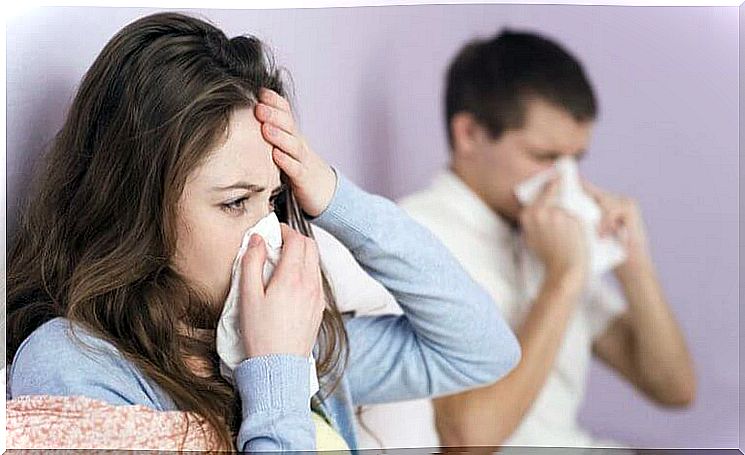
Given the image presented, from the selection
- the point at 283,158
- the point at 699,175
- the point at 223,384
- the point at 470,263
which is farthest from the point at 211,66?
the point at 699,175

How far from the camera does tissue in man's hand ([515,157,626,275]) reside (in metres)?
1.51

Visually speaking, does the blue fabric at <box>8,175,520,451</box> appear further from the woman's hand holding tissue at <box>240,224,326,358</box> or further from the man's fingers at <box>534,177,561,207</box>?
the man's fingers at <box>534,177,561,207</box>

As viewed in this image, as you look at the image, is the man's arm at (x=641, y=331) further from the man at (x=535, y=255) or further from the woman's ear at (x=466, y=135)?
the woman's ear at (x=466, y=135)

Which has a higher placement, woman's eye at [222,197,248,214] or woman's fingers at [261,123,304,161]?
woman's fingers at [261,123,304,161]

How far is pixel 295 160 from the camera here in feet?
3.96

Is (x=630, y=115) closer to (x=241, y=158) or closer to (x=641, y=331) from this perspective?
(x=641, y=331)

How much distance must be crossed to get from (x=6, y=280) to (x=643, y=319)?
0.87 m

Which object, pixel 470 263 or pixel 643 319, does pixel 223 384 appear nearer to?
pixel 470 263

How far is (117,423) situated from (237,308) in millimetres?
177

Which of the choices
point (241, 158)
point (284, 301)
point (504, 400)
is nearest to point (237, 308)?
point (284, 301)

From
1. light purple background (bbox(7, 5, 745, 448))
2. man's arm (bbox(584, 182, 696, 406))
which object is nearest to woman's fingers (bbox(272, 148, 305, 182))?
light purple background (bbox(7, 5, 745, 448))

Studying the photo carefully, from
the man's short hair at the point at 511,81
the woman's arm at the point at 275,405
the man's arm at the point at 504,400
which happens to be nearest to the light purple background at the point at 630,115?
the man's short hair at the point at 511,81

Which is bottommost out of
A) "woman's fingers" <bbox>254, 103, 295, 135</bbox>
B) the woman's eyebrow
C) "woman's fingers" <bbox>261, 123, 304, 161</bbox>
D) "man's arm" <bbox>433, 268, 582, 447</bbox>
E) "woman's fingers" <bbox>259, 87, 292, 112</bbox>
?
"man's arm" <bbox>433, 268, 582, 447</bbox>

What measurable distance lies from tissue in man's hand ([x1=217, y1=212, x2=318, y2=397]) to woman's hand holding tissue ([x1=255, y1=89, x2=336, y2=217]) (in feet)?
0.16
